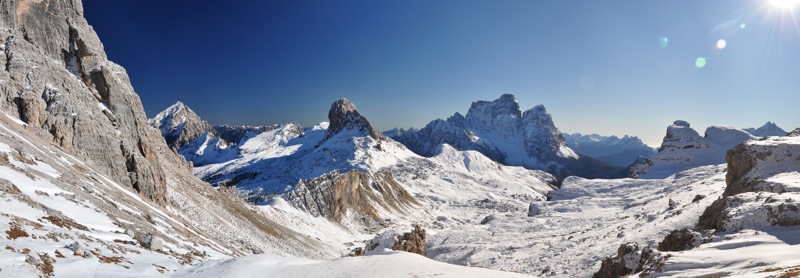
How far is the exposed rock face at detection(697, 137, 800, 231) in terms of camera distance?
2795cm

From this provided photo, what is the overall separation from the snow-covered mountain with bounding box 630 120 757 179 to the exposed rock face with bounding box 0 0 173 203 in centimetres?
18972

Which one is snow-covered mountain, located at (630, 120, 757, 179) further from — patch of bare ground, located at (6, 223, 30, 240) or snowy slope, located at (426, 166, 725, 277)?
patch of bare ground, located at (6, 223, 30, 240)

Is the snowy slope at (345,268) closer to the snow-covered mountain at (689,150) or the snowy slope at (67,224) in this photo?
the snowy slope at (67,224)

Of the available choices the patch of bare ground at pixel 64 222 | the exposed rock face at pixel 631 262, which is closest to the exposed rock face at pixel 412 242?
the exposed rock face at pixel 631 262

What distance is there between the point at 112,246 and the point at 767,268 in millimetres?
32158

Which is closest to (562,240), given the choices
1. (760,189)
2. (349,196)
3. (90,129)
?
(760,189)

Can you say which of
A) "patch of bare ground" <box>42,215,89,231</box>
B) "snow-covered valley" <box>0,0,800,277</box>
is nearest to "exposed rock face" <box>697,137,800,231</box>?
"snow-covered valley" <box>0,0,800,277</box>

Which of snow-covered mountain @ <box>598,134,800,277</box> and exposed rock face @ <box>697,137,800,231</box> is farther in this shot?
exposed rock face @ <box>697,137,800,231</box>

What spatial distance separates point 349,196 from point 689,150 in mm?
163166

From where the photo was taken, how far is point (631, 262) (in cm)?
2761

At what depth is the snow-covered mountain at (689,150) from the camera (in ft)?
566

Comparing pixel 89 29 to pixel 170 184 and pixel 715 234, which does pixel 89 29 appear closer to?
pixel 170 184

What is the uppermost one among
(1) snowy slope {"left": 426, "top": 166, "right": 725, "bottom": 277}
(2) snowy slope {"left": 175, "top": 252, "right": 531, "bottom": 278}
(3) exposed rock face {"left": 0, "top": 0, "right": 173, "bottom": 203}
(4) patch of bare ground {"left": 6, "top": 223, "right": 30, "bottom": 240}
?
(3) exposed rock face {"left": 0, "top": 0, "right": 173, "bottom": 203}

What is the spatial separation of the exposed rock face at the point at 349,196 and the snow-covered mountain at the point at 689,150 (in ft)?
376
